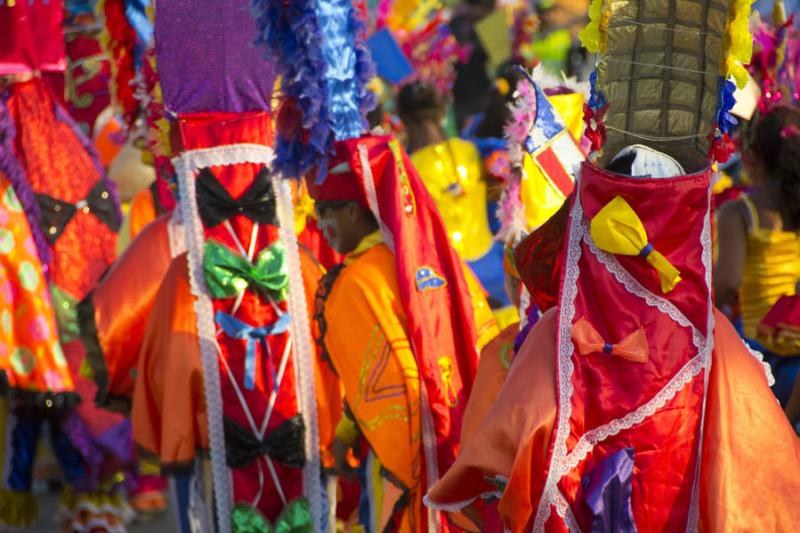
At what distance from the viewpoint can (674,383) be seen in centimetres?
324

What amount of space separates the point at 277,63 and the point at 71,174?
252 cm

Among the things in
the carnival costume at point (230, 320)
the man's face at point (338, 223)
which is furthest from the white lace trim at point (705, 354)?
the carnival costume at point (230, 320)

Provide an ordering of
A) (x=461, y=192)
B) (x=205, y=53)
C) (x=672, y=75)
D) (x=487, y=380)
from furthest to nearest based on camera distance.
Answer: (x=461, y=192)
(x=205, y=53)
(x=487, y=380)
(x=672, y=75)

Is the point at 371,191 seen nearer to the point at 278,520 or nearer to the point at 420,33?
the point at 278,520

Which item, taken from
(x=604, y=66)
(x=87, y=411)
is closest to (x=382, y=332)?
(x=604, y=66)

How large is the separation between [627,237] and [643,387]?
1.15 ft

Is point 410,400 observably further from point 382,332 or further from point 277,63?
point 277,63

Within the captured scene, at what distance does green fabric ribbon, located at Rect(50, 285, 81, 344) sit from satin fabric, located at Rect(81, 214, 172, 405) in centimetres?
120

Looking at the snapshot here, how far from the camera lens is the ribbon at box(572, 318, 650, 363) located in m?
3.21

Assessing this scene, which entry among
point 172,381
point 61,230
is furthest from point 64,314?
point 172,381

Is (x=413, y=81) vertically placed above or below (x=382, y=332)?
above

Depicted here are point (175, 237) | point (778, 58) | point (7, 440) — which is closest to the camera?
point (175, 237)

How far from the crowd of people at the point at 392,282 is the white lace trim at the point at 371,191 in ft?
0.05

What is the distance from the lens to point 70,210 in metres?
7.15
